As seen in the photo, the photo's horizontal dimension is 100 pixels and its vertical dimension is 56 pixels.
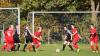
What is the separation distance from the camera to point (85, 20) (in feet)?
113

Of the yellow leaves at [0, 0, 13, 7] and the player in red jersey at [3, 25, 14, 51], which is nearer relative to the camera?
the player in red jersey at [3, 25, 14, 51]

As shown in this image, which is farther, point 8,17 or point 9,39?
point 8,17

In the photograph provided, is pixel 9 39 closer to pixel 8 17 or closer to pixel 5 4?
pixel 8 17

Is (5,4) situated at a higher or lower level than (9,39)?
lower

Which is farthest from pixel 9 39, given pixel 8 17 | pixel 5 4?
pixel 5 4

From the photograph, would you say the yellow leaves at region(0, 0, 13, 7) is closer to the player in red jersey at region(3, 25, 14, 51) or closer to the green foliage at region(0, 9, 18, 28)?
the green foliage at region(0, 9, 18, 28)

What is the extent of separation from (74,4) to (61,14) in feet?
21.3

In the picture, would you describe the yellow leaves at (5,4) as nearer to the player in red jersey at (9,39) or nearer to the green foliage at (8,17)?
the green foliage at (8,17)

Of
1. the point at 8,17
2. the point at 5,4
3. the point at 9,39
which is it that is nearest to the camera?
the point at 9,39

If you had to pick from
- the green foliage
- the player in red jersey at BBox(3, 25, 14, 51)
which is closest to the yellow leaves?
the green foliage

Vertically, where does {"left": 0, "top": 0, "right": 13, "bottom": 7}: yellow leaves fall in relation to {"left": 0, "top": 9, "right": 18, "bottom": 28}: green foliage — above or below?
below

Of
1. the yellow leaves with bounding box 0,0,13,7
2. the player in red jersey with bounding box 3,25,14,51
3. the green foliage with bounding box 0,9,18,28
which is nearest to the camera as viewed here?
the player in red jersey with bounding box 3,25,14,51

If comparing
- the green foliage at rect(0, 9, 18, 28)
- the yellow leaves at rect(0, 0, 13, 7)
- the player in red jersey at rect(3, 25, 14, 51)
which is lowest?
the yellow leaves at rect(0, 0, 13, 7)

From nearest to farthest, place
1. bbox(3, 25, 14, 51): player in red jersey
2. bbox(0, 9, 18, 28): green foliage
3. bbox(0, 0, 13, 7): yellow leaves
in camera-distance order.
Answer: bbox(3, 25, 14, 51): player in red jersey
bbox(0, 9, 18, 28): green foliage
bbox(0, 0, 13, 7): yellow leaves
